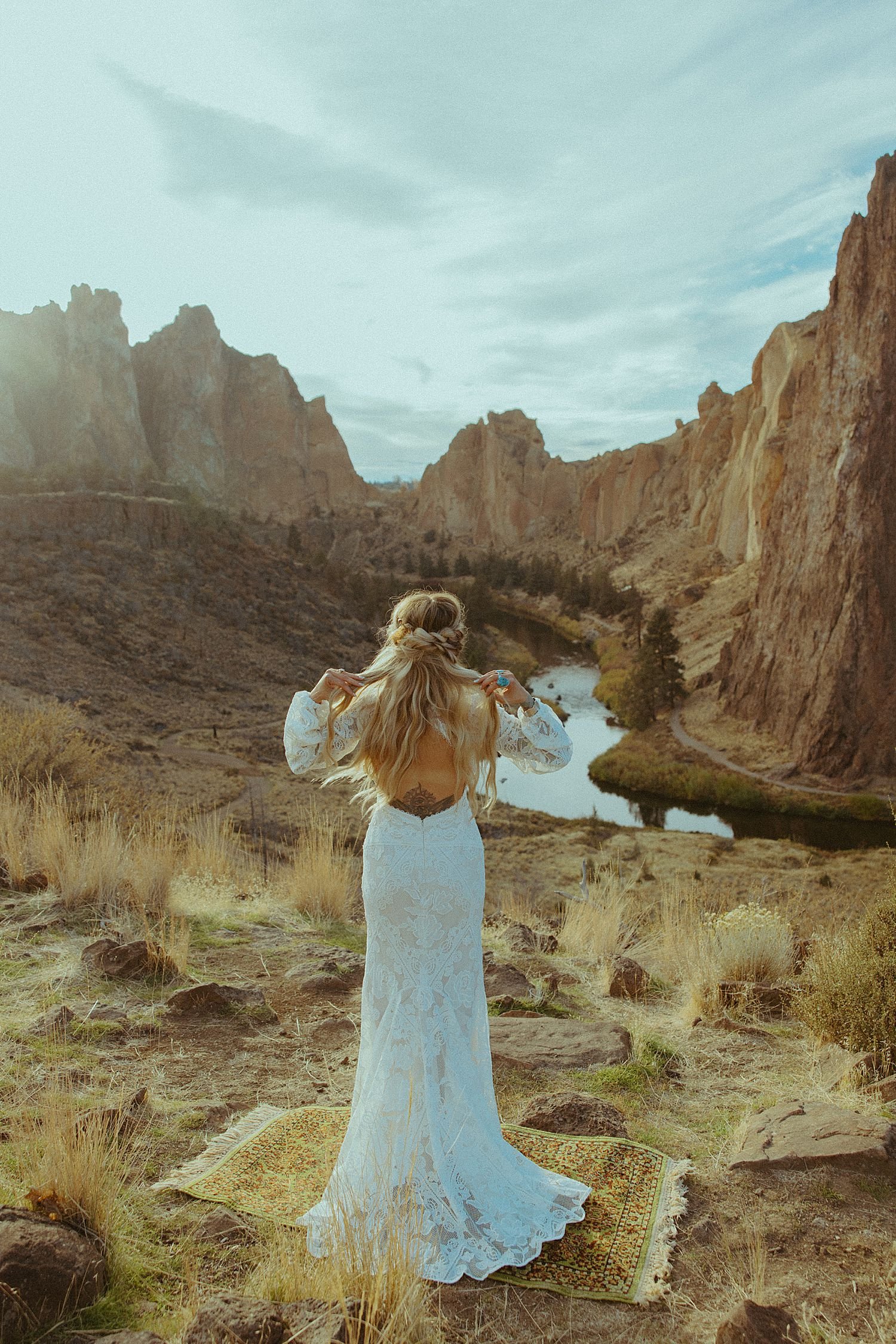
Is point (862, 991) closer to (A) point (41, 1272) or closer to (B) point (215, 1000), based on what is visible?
(B) point (215, 1000)

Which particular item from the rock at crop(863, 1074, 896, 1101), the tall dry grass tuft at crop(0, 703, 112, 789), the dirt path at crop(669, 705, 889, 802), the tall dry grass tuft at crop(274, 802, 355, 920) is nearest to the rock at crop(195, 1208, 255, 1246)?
the rock at crop(863, 1074, 896, 1101)

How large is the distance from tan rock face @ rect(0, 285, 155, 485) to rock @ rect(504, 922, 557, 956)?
6091cm

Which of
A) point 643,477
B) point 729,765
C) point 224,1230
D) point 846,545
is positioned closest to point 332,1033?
point 224,1230

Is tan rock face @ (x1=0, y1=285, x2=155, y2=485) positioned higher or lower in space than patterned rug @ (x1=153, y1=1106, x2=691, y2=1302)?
higher

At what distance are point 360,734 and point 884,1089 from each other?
118 inches

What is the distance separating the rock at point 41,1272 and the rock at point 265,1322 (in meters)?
0.41

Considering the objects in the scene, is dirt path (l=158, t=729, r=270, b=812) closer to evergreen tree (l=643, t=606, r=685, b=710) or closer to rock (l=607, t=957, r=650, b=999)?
rock (l=607, t=957, r=650, b=999)

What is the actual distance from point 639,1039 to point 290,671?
27.8 metres

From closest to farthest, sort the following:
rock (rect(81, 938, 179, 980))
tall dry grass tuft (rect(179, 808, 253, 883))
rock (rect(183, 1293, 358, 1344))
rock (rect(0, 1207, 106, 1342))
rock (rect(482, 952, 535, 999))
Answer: rock (rect(183, 1293, 358, 1344)), rock (rect(0, 1207, 106, 1342)), rock (rect(81, 938, 179, 980)), rock (rect(482, 952, 535, 999)), tall dry grass tuft (rect(179, 808, 253, 883))

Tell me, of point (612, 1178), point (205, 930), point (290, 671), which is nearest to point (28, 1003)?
point (205, 930)

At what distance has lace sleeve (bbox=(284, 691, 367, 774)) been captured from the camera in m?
3.51

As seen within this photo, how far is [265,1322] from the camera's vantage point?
2.29 m

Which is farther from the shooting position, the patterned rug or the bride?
the bride

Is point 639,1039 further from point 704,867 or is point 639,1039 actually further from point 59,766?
point 704,867
